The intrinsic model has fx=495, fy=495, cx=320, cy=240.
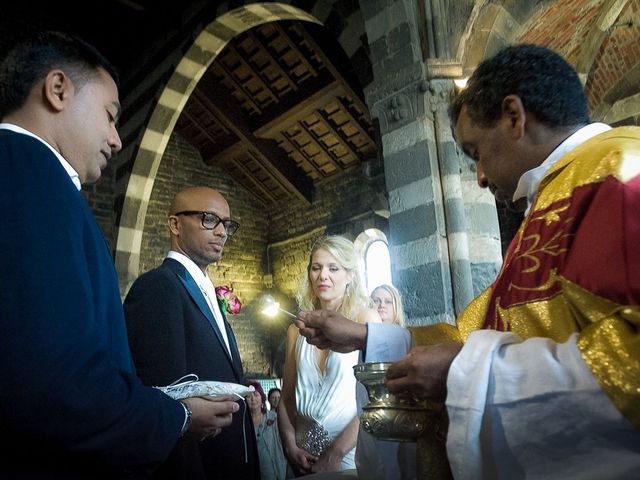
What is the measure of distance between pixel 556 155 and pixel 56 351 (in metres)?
1.12

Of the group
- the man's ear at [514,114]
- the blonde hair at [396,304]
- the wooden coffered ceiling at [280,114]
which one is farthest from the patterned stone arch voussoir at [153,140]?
the man's ear at [514,114]

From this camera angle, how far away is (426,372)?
36.7 inches

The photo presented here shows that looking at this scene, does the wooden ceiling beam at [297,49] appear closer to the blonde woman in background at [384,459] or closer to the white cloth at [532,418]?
the blonde woman in background at [384,459]

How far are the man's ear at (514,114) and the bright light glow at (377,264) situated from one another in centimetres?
800

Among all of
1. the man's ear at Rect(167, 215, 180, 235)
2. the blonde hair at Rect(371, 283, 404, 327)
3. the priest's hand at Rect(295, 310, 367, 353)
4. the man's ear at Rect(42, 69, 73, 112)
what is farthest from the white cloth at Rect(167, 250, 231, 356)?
the blonde hair at Rect(371, 283, 404, 327)

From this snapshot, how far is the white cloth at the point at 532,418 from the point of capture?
0.77m

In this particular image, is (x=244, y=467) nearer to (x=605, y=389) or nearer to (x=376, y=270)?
(x=605, y=389)

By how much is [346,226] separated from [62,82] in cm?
903

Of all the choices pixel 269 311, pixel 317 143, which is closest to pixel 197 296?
pixel 317 143

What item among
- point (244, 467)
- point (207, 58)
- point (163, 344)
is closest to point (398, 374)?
point (163, 344)

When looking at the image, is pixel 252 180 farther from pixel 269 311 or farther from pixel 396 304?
pixel 396 304

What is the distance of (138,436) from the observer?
0.90 m

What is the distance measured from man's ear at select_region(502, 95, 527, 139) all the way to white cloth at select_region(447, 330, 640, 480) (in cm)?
55

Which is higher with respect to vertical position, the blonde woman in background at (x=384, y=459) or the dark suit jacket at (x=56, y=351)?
the dark suit jacket at (x=56, y=351)
